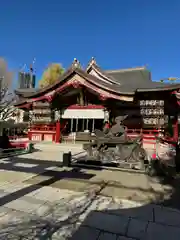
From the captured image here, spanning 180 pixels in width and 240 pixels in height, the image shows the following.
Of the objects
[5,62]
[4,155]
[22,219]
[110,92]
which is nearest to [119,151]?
[22,219]

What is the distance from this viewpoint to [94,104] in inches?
686

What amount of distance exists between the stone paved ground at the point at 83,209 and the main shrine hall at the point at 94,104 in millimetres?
9816

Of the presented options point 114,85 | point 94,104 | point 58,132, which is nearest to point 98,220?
point 58,132

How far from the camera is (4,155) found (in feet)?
33.4

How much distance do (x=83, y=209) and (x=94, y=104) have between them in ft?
45.2

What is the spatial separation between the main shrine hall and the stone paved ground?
386 inches

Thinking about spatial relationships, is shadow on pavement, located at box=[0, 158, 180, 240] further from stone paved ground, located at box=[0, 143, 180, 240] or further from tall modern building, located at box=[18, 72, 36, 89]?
tall modern building, located at box=[18, 72, 36, 89]

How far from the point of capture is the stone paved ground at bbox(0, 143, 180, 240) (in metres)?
3.20

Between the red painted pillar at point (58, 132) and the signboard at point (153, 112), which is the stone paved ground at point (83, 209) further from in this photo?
the red painted pillar at point (58, 132)

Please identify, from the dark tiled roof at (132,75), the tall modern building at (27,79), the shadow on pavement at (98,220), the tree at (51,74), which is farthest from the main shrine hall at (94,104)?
the tall modern building at (27,79)

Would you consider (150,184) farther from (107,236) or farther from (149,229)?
(107,236)

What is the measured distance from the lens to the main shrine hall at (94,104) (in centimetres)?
1535

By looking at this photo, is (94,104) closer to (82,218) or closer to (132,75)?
(132,75)

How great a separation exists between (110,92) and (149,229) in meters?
13.1
